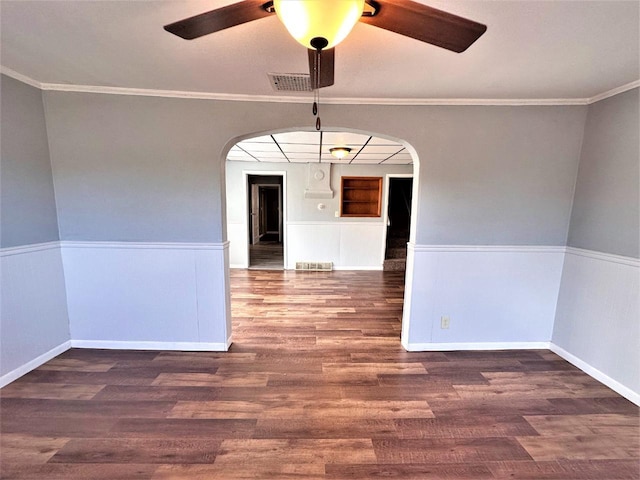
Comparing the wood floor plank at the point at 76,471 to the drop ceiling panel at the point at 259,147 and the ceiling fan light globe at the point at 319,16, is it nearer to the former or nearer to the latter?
the ceiling fan light globe at the point at 319,16

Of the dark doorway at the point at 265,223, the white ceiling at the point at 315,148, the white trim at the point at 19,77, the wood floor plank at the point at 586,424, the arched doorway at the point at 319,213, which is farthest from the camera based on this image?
the dark doorway at the point at 265,223

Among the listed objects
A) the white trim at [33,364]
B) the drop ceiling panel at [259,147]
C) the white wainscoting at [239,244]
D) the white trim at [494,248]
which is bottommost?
the white trim at [33,364]

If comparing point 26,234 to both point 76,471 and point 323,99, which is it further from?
point 323,99

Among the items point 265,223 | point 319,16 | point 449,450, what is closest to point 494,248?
point 449,450

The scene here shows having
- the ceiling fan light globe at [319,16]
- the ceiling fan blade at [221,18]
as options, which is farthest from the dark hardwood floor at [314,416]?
the ceiling fan blade at [221,18]

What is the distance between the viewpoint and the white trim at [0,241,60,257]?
1939 millimetres

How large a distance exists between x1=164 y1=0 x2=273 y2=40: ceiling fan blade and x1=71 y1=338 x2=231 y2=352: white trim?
2349 mm

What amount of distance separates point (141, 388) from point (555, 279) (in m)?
3.63

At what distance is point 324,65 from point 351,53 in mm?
357

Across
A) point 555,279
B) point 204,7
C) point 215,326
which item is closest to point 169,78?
point 204,7

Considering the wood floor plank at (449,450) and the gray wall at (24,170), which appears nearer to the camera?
the wood floor plank at (449,450)

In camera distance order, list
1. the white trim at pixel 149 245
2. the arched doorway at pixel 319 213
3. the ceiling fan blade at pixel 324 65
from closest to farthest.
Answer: the ceiling fan blade at pixel 324 65 < the white trim at pixel 149 245 < the arched doorway at pixel 319 213

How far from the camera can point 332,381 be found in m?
2.09

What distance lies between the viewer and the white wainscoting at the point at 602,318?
1.92 m
